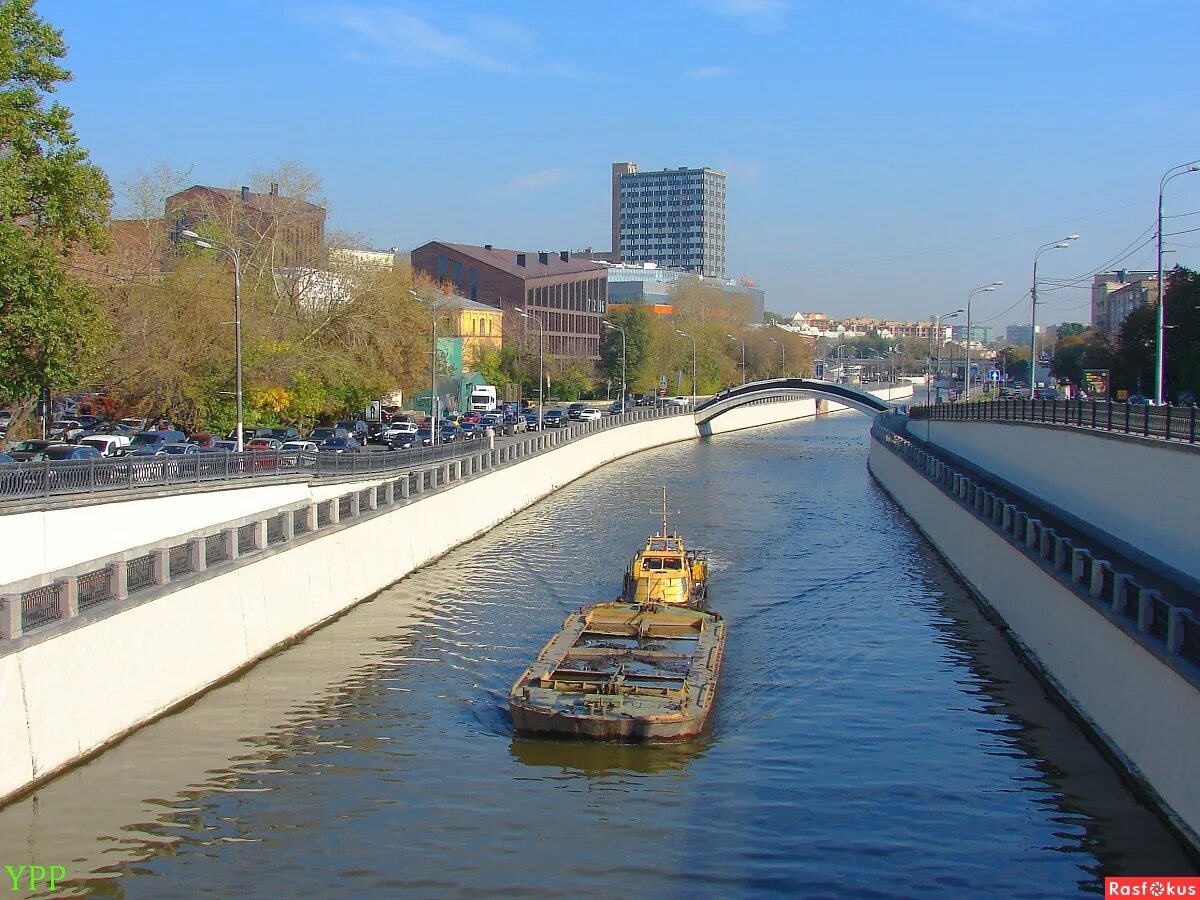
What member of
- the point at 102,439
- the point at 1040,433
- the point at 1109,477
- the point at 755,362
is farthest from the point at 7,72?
the point at 755,362

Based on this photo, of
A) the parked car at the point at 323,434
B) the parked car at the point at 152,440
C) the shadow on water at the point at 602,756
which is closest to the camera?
the shadow on water at the point at 602,756

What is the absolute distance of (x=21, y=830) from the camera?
1709 centimetres

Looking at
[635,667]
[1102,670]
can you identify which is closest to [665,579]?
[635,667]

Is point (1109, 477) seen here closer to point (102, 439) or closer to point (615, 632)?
point (615, 632)

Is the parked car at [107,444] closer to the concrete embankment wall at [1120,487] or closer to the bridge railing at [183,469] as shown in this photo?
the bridge railing at [183,469]

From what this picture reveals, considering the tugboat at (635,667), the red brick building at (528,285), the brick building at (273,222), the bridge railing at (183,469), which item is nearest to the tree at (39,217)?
the bridge railing at (183,469)

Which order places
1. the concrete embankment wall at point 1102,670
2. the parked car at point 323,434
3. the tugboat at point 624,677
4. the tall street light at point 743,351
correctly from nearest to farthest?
the concrete embankment wall at point 1102,670 → the tugboat at point 624,677 → the parked car at point 323,434 → the tall street light at point 743,351

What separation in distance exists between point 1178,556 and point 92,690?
18838mm

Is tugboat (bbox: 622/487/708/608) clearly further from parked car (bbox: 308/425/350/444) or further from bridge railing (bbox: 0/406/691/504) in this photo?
parked car (bbox: 308/425/350/444)

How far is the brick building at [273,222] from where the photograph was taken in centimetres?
6762

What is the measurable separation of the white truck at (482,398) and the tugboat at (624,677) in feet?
227

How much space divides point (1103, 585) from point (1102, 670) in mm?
1446

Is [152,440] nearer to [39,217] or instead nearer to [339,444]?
[339,444]

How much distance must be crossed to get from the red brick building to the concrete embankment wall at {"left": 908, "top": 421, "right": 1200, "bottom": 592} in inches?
3320
